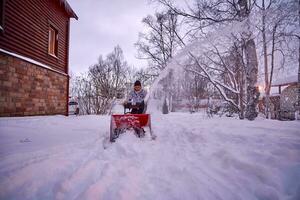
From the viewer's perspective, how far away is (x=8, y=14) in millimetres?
6277

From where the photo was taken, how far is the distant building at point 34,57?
6.05 metres

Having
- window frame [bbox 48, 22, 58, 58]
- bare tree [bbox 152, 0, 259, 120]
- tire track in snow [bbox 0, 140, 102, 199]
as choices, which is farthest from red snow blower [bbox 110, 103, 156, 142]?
window frame [bbox 48, 22, 58, 58]

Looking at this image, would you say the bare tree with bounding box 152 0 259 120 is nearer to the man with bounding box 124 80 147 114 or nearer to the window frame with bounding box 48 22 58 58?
the man with bounding box 124 80 147 114

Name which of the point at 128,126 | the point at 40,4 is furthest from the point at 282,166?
the point at 40,4

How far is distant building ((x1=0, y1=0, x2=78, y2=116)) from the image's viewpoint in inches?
238

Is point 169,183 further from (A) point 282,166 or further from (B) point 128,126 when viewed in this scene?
(B) point 128,126

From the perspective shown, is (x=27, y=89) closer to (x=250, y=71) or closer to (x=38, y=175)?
(x=38, y=175)

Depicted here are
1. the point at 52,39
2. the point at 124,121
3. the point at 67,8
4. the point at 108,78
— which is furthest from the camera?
the point at 108,78

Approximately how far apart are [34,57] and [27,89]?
1.52 meters

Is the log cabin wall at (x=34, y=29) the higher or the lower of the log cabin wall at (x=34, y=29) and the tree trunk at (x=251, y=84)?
the higher

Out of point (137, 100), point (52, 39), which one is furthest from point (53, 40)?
point (137, 100)

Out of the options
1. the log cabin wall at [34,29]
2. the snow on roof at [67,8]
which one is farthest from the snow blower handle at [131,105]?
the snow on roof at [67,8]

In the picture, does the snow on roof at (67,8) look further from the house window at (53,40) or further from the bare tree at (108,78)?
the bare tree at (108,78)

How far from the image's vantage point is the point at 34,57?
757 centimetres
